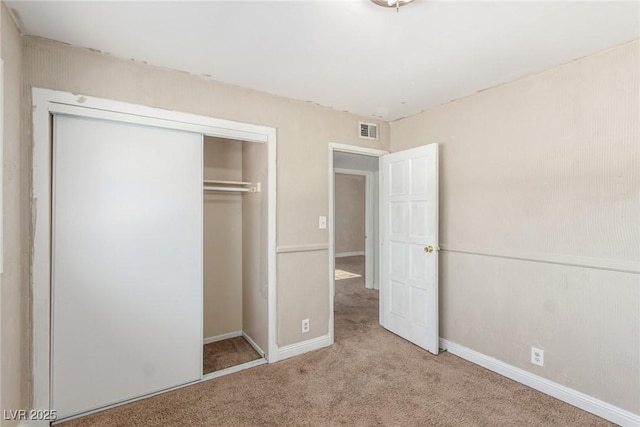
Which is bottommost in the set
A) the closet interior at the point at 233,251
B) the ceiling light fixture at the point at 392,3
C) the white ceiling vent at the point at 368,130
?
the closet interior at the point at 233,251

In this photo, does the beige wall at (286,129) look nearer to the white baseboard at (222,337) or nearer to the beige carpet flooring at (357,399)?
the beige carpet flooring at (357,399)

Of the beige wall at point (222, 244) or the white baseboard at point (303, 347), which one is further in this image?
the beige wall at point (222, 244)

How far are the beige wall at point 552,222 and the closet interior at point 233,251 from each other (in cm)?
183

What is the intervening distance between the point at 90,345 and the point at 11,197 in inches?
41.6

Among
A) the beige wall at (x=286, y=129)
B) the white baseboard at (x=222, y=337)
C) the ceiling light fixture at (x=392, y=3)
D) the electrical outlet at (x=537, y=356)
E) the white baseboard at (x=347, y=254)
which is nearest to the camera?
the ceiling light fixture at (x=392, y=3)

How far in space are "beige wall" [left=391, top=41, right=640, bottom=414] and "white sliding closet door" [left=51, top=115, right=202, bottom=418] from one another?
234 cm

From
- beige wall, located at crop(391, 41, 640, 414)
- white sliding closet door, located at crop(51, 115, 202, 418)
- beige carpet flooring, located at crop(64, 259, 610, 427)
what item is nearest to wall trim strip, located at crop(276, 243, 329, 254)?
white sliding closet door, located at crop(51, 115, 202, 418)

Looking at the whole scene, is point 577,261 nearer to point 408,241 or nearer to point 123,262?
point 408,241

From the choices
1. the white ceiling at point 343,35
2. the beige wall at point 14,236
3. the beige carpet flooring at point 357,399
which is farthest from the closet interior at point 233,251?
the beige wall at point 14,236

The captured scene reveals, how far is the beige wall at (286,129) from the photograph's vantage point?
6.79ft

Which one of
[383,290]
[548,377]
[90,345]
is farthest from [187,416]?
[548,377]

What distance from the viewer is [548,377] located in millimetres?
2244

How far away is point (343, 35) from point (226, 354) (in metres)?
2.81

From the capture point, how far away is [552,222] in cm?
222
